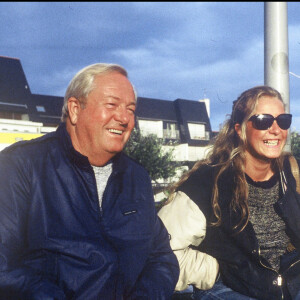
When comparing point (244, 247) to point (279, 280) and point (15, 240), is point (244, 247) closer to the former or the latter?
point (279, 280)

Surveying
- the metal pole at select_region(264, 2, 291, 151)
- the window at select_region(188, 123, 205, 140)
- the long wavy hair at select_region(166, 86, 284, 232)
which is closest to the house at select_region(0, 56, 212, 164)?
the window at select_region(188, 123, 205, 140)

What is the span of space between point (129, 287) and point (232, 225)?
928 mm

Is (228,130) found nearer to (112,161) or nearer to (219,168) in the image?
(219,168)

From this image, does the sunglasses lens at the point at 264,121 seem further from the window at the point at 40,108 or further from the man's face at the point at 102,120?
the window at the point at 40,108

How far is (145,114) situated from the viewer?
4594 centimetres

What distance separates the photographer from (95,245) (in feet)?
8.07

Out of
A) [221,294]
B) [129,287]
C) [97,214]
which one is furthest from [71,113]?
[221,294]

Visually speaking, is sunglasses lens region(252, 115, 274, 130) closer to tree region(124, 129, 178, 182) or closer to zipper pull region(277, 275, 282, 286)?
zipper pull region(277, 275, 282, 286)

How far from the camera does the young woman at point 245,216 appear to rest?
3.04 metres

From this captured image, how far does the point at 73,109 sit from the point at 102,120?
0.23m

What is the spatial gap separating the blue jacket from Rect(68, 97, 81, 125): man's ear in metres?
0.09

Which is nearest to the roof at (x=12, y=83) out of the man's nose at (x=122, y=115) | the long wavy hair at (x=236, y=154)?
the long wavy hair at (x=236, y=154)

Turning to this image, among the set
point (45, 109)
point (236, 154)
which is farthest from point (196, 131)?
point (236, 154)

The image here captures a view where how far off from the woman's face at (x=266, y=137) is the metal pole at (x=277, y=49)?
25 centimetres
